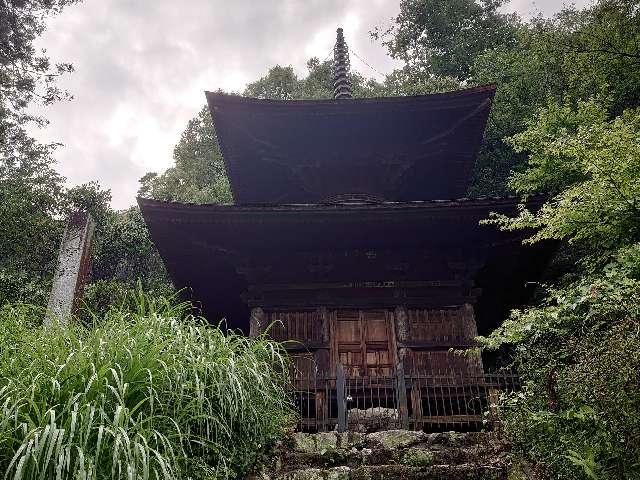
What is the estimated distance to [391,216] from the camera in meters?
8.04

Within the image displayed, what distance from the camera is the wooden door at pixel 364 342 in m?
8.36

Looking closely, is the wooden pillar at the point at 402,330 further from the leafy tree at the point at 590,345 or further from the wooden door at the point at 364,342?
the leafy tree at the point at 590,345

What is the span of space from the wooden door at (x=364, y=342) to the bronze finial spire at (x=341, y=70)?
6240mm

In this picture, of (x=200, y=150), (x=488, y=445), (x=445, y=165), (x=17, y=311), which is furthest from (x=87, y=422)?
(x=200, y=150)

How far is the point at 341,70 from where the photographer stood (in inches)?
525

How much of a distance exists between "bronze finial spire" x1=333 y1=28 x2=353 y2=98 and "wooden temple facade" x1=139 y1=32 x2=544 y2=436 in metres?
2.92

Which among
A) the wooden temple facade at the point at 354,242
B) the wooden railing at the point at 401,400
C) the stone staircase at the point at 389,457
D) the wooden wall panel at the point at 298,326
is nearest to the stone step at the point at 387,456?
the stone staircase at the point at 389,457

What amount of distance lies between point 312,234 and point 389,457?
4.10 m

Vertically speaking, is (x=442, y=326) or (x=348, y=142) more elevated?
(x=348, y=142)

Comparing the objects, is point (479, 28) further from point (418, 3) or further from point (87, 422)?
point (87, 422)

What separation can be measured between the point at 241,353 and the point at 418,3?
24.4 meters

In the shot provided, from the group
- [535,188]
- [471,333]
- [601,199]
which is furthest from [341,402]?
[535,188]

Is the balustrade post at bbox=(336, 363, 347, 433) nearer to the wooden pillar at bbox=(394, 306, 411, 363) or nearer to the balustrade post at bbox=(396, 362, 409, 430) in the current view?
the balustrade post at bbox=(396, 362, 409, 430)

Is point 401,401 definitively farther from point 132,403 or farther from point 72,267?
point 72,267
